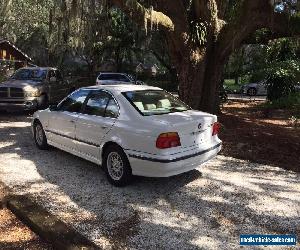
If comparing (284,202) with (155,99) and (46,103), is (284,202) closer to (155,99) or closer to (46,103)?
(155,99)

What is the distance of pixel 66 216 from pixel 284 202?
3252 mm

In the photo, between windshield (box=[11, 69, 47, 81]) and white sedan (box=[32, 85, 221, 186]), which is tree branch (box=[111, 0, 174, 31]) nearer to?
white sedan (box=[32, 85, 221, 186])

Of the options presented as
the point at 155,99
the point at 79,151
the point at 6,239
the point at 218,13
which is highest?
the point at 218,13

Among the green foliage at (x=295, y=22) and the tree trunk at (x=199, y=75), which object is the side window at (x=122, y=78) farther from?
the green foliage at (x=295, y=22)

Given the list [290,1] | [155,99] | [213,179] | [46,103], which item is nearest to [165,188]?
[213,179]

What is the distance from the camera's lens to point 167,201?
18.7 ft

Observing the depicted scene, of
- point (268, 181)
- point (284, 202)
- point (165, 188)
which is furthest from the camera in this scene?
point (268, 181)

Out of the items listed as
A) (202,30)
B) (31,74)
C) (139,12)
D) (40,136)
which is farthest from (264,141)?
(31,74)

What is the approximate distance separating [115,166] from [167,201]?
111 centimetres

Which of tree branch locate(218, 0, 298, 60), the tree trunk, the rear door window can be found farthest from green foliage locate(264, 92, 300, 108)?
the rear door window

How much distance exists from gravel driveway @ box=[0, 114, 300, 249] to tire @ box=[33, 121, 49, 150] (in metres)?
0.53

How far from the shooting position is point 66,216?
5160mm

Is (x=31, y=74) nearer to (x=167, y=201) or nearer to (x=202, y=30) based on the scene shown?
(x=202, y=30)

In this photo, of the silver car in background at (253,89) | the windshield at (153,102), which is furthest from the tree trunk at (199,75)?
the silver car in background at (253,89)
